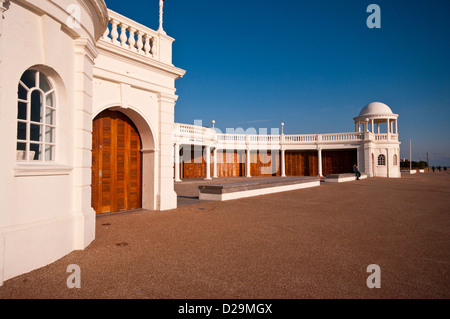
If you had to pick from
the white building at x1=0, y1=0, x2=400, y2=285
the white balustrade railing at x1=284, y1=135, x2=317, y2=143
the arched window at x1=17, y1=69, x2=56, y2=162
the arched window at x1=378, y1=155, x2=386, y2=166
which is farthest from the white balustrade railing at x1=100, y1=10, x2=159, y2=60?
the arched window at x1=378, y1=155, x2=386, y2=166

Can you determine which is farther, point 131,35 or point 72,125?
point 131,35

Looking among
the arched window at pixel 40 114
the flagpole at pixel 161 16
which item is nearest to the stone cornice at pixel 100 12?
the arched window at pixel 40 114

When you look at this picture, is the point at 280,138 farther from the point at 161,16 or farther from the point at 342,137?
the point at 161,16

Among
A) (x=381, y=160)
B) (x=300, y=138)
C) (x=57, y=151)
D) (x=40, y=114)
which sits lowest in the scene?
(x=57, y=151)

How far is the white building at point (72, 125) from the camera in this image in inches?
156

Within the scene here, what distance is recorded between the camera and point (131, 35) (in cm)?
841

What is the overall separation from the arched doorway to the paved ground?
76 centimetres

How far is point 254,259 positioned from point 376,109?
32.6 metres

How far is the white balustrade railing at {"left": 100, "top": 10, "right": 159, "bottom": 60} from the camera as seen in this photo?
7.89 m

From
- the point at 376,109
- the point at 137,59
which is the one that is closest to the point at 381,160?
the point at 376,109

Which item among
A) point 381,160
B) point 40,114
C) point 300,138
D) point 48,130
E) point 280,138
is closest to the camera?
point 40,114

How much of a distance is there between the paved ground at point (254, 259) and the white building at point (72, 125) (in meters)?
0.70
